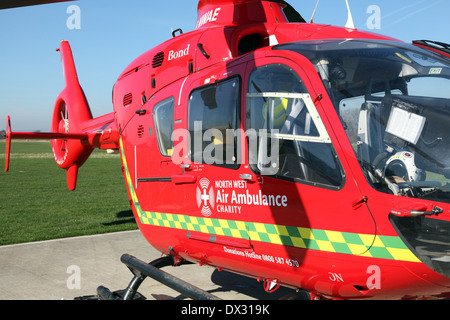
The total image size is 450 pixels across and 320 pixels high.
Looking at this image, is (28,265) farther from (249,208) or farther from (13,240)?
(249,208)

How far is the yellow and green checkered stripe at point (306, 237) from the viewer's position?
279cm

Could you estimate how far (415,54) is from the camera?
336cm

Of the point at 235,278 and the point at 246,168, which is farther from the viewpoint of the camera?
the point at 235,278

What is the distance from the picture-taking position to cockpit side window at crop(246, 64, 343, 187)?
10.2ft

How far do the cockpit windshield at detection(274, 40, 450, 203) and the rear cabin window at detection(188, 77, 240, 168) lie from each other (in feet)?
2.11

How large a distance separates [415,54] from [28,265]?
5465 millimetres

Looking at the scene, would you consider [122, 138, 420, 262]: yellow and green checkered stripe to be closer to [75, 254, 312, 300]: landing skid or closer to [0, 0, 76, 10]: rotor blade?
[75, 254, 312, 300]: landing skid

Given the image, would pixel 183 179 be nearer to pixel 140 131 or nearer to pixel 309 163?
pixel 140 131

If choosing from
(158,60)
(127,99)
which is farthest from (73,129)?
(158,60)

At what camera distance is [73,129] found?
7500 millimetres

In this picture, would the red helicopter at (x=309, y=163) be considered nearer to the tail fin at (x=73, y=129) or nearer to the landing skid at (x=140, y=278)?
the landing skid at (x=140, y=278)

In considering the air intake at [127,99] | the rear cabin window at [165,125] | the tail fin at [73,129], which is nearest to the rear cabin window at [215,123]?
the rear cabin window at [165,125]

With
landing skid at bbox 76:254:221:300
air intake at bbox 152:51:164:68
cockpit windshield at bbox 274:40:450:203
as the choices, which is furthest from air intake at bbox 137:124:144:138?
cockpit windshield at bbox 274:40:450:203

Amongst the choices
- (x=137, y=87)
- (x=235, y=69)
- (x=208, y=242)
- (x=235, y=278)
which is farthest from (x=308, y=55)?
(x=235, y=278)
